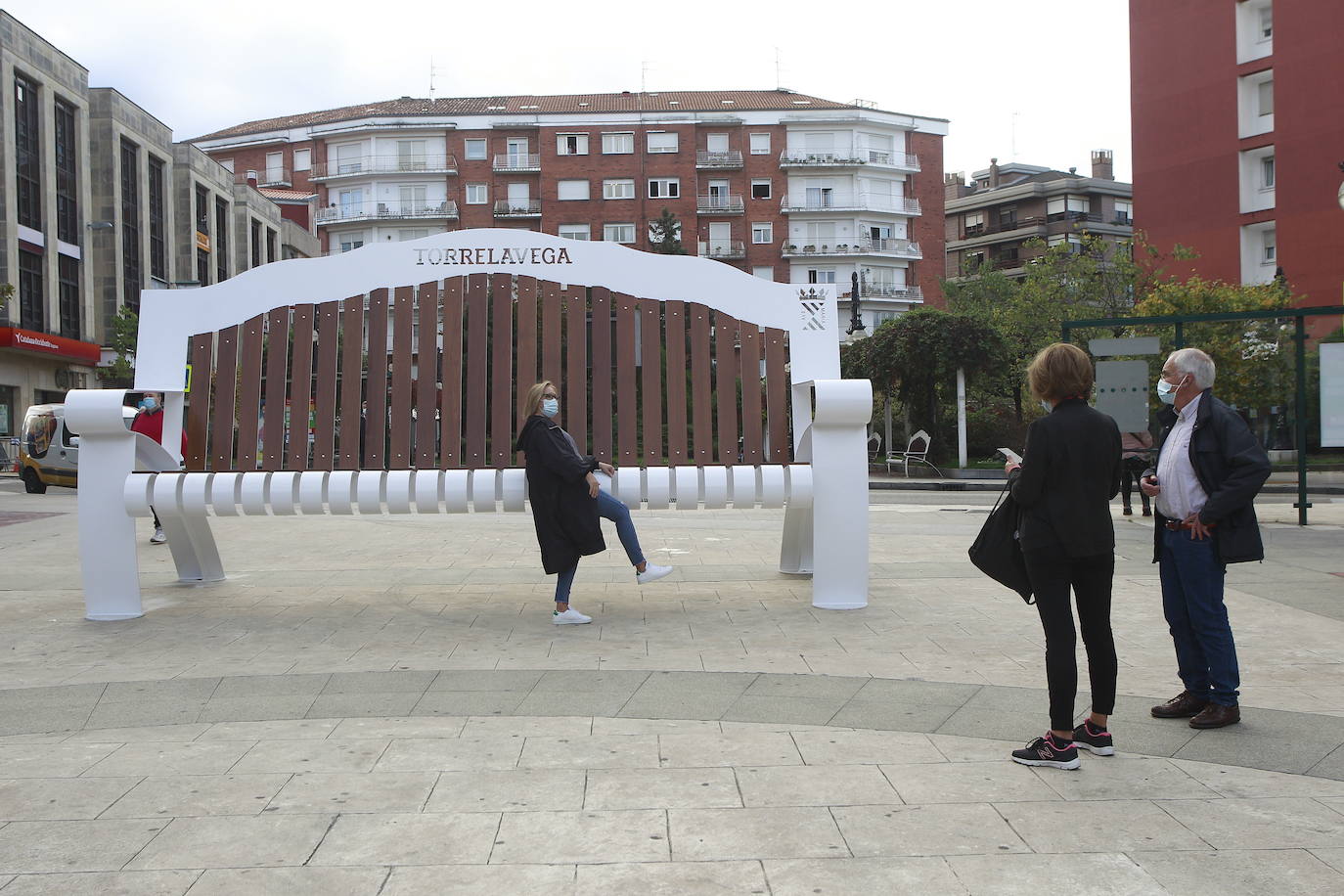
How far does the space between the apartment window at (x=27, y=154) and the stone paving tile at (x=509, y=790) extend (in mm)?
44207

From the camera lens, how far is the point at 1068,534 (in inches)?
170

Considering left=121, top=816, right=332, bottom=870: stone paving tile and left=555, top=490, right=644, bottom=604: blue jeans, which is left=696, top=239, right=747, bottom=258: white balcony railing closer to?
left=555, top=490, right=644, bottom=604: blue jeans

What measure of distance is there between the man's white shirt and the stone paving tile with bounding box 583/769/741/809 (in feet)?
6.96

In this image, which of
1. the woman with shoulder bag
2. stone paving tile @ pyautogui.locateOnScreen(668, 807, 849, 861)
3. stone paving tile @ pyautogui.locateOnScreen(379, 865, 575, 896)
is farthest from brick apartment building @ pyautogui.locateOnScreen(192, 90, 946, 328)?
stone paving tile @ pyautogui.locateOnScreen(379, 865, 575, 896)

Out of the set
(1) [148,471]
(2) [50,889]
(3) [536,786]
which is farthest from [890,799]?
(1) [148,471]

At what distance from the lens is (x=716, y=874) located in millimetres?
3270

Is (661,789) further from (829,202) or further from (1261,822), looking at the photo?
(829,202)

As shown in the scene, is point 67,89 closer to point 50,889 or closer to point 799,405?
point 799,405

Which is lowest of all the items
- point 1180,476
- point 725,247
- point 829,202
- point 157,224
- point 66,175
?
point 1180,476

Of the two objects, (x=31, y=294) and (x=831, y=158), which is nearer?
(x=31, y=294)

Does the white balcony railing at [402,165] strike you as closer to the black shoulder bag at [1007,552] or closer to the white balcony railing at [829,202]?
the white balcony railing at [829,202]

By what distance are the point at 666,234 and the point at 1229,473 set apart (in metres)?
59.9

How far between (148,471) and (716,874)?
5.70 metres

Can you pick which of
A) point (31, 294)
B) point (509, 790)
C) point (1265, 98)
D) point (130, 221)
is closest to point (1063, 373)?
point (509, 790)
